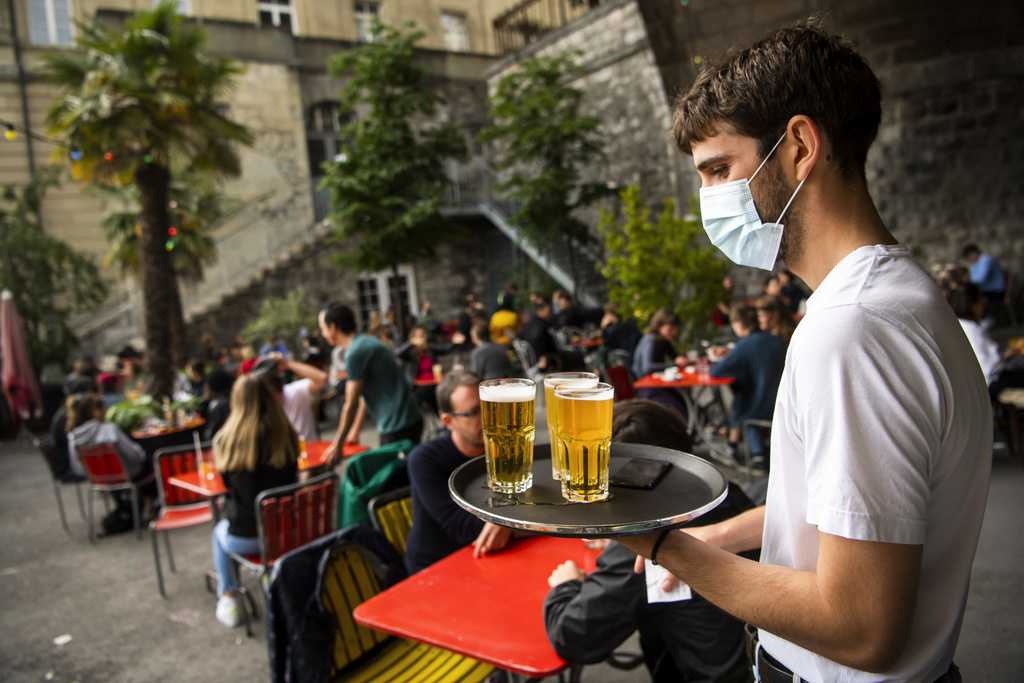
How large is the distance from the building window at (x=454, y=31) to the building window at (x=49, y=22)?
→ 11.0 meters

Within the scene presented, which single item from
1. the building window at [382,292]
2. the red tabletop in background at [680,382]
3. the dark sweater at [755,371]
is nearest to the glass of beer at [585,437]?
the dark sweater at [755,371]

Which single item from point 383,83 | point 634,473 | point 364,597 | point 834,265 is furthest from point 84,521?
point 383,83

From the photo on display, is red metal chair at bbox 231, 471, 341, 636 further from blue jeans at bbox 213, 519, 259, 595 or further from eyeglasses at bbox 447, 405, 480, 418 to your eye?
eyeglasses at bbox 447, 405, 480, 418

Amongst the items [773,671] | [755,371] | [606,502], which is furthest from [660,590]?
[755,371]

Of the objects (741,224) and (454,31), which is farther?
(454,31)

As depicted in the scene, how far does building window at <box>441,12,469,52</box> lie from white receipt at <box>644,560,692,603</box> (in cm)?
2321

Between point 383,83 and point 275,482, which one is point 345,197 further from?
point 275,482

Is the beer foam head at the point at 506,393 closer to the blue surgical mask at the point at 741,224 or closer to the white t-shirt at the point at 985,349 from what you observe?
the blue surgical mask at the point at 741,224

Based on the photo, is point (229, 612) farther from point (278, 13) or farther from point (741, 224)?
point (278, 13)

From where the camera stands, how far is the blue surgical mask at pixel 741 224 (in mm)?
1096

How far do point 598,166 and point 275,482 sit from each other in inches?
534

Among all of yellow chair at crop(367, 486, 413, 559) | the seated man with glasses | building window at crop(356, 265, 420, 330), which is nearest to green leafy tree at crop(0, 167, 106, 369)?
building window at crop(356, 265, 420, 330)

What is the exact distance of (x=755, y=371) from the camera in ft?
16.5

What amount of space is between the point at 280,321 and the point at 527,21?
37.3ft
